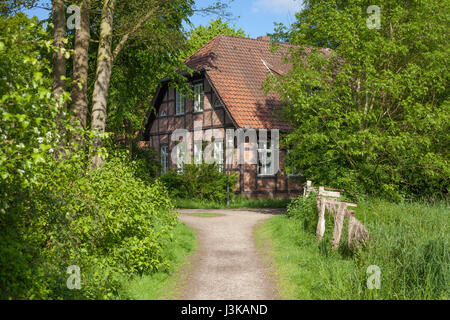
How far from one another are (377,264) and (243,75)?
18005 millimetres

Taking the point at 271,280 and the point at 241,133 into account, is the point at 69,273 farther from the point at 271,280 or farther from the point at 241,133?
the point at 241,133

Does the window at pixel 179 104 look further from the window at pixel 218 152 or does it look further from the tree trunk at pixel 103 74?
the tree trunk at pixel 103 74

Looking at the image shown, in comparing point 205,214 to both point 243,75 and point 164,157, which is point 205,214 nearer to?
point 243,75

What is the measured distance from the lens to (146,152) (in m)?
23.6

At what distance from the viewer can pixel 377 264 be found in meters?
8.23

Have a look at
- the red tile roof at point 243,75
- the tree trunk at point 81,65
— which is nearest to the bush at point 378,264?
the tree trunk at point 81,65

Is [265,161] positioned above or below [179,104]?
below

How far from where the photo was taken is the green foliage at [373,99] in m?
14.3

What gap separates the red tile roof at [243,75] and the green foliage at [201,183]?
102 inches

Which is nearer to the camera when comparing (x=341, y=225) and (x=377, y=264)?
(x=377, y=264)

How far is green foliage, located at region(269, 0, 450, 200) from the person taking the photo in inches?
565

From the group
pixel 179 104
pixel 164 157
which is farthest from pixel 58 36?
pixel 164 157

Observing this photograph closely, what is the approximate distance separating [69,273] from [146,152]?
16.9 metres
